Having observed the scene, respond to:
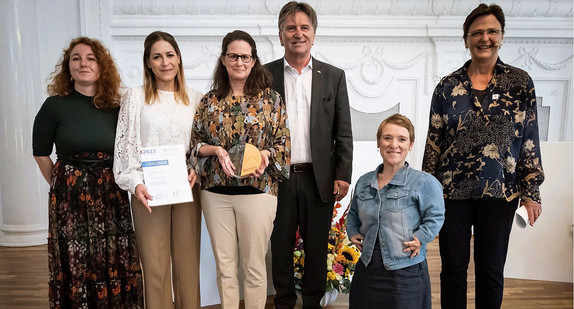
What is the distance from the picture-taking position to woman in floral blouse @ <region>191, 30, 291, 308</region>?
156 cm

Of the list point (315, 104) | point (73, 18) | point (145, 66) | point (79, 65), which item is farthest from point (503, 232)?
point (73, 18)

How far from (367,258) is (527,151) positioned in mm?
777

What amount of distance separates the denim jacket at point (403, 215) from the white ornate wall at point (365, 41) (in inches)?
107

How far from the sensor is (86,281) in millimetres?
1678

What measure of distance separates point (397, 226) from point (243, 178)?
63cm

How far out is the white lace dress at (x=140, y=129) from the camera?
1.55 m

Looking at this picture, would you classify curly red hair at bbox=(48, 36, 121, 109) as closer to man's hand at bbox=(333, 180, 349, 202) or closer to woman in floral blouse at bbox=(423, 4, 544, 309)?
man's hand at bbox=(333, 180, 349, 202)

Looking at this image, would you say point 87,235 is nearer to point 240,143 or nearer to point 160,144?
point 160,144

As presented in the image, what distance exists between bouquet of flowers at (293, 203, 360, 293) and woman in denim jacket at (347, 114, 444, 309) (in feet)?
2.14

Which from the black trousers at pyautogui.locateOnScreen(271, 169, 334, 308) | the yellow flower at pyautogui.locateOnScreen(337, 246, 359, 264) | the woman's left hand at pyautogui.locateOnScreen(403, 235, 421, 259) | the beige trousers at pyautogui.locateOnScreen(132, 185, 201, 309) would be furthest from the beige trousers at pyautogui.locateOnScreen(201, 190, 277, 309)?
the yellow flower at pyautogui.locateOnScreen(337, 246, 359, 264)

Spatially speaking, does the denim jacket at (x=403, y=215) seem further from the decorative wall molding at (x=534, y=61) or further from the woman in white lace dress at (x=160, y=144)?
the decorative wall molding at (x=534, y=61)

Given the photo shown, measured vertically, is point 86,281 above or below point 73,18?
below

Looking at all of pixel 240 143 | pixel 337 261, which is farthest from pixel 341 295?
pixel 240 143

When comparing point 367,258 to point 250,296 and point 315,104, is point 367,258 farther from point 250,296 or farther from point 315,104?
point 315,104
